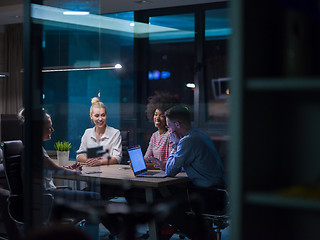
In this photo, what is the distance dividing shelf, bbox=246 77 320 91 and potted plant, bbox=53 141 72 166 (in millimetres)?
2238

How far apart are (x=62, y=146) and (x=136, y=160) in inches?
39.5

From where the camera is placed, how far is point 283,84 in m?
1.70

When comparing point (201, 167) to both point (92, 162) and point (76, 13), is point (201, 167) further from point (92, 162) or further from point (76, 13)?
point (76, 13)

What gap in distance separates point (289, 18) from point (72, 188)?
236 centimetres

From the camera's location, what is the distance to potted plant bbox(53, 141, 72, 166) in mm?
3713

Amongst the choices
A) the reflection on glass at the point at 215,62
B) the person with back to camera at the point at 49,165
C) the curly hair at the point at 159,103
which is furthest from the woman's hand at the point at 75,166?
the reflection on glass at the point at 215,62

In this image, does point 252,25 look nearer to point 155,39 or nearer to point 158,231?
point 158,231

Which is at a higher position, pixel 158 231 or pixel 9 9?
pixel 9 9

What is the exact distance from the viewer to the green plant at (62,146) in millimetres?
3735

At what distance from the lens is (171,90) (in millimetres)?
7359

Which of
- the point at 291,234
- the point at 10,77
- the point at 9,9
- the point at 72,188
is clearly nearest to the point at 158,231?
the point at 72,188

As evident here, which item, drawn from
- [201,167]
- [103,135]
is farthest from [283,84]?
[201,167]

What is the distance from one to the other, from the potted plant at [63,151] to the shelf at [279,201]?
2.18 m

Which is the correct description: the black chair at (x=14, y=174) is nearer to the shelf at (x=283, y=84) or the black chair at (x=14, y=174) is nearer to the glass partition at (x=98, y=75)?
the glass partition at (x=98, y=75)
